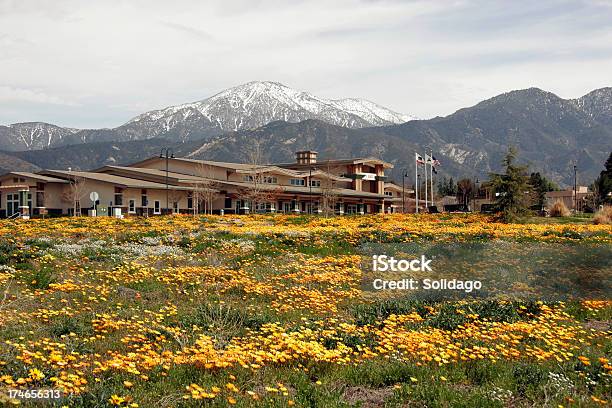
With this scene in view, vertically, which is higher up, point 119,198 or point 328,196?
point 328,196

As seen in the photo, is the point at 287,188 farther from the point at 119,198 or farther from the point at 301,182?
the point at 119,198

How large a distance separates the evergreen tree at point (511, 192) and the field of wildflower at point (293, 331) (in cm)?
2007

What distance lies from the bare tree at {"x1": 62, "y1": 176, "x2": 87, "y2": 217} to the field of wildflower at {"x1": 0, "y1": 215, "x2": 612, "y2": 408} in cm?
4527

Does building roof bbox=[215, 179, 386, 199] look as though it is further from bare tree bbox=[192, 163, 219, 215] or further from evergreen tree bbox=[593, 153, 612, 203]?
evergreen tree bbox=[593, 153, 612, 203]

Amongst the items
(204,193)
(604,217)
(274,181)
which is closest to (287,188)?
(274,181)

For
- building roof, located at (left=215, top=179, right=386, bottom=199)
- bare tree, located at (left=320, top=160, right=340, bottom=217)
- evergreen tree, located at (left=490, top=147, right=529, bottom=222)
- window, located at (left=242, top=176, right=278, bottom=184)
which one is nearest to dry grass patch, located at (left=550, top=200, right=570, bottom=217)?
evergreen tree, located at (left=490, top=147, right=529, bottom=222)

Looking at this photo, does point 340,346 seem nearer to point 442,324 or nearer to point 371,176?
point 442,324

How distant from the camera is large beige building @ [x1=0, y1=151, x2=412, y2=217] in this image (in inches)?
2470

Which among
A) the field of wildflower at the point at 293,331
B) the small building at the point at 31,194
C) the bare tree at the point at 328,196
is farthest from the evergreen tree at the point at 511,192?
the small building at the point at 31,194

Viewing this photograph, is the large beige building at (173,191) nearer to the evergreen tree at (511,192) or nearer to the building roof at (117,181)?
the building roof at (117,181)

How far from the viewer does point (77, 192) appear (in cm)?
6138

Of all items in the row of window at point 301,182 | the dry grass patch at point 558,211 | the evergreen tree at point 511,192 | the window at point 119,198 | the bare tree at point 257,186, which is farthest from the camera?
the row of window at point 301,182

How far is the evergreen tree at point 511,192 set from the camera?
124 feet

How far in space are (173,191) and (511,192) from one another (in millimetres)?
41842
